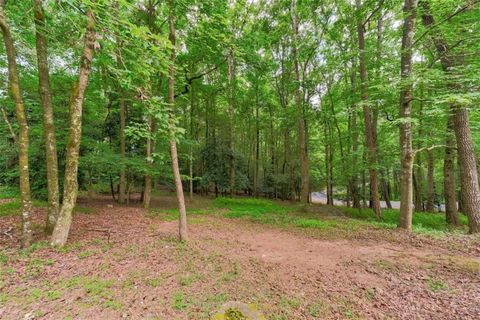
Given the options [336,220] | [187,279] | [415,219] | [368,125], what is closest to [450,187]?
[415,219]

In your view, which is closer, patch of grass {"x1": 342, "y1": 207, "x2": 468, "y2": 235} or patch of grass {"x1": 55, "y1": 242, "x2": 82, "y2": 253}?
patch of grass {"x1": 55, "y1": 242, "x2": 82, "y2": 253}

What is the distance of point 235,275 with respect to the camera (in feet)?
12.9

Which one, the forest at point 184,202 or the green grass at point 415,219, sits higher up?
the forest at point 184,202

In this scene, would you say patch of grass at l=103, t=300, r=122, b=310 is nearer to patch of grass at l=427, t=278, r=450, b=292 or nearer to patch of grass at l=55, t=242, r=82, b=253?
patch of grass at l=55, t=242, r=82, b=253

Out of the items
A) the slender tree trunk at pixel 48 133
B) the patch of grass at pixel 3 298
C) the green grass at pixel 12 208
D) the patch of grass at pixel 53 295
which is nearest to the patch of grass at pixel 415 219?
the patch of grass at pixel 53 295

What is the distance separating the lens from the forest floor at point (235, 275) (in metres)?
2.94

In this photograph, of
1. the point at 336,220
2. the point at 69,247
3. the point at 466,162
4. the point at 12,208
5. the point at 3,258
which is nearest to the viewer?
the point at 3,258

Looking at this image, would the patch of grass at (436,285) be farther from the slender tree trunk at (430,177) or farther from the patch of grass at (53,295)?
the slender tree trunk at (430,177)

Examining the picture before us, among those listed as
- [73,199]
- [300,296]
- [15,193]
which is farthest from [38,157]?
[300,296]

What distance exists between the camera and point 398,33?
8055mm

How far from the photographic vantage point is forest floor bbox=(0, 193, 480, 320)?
2.94 m

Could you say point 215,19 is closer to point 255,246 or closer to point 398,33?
point 255,246

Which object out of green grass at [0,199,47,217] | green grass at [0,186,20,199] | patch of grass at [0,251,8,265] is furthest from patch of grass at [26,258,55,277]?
green grass at [0,186,20,199]

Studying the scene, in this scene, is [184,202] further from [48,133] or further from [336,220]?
[336,220]
